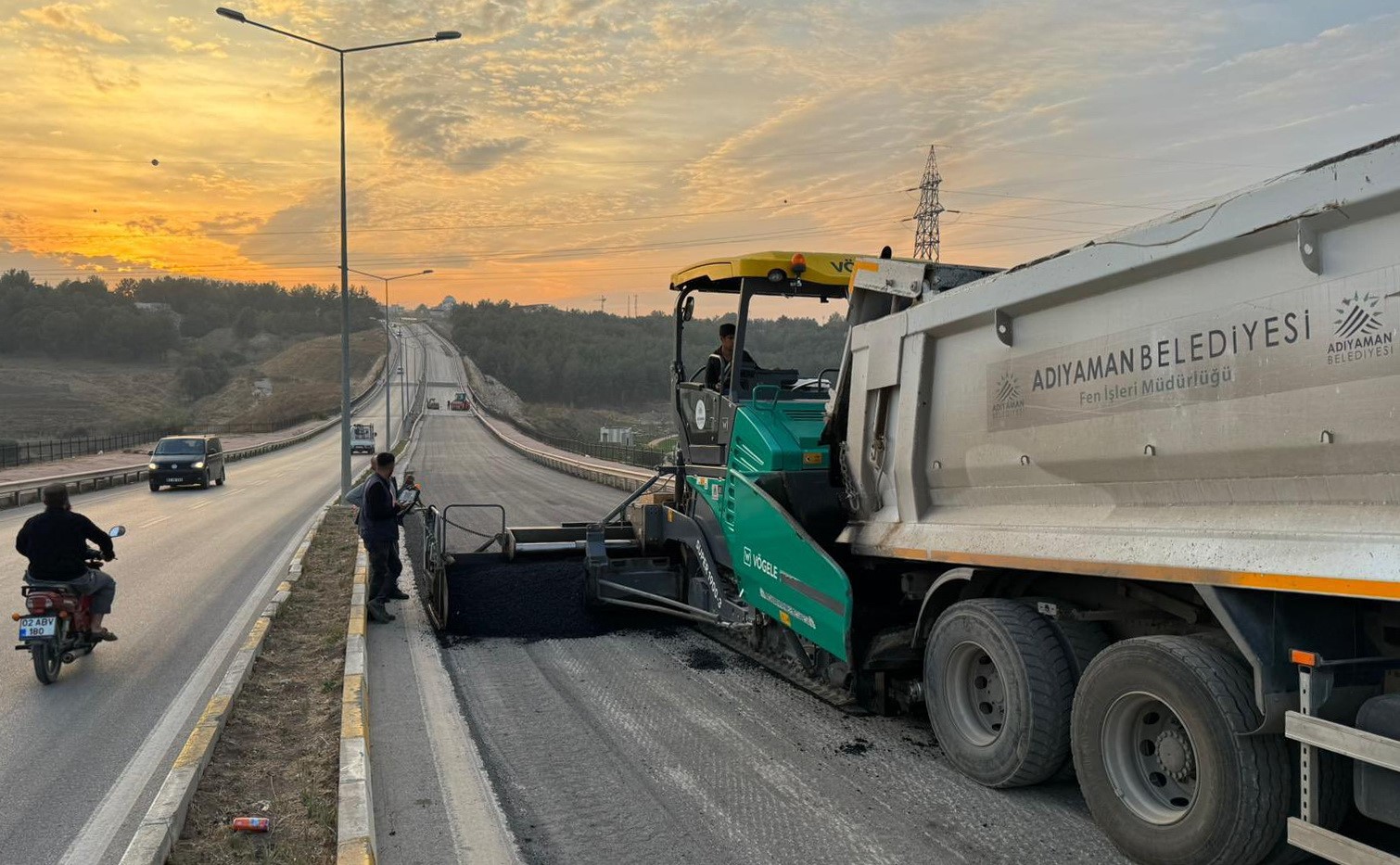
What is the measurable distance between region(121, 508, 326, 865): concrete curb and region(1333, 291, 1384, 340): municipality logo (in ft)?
16.3

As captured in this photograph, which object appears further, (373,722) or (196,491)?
(196,491)

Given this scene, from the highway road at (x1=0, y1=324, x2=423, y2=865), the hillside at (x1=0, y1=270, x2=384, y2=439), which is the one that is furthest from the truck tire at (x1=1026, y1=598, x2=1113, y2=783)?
the hillside at (x1=0, y1=270, x2=384, y2=439)

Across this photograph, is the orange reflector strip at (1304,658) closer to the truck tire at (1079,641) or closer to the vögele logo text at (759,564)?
the truck tire at (1079,641)

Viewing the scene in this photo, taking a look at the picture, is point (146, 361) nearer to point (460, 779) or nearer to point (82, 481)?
point (82, 481)

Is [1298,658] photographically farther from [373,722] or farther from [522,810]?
[373,722]

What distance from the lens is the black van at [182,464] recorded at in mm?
28580

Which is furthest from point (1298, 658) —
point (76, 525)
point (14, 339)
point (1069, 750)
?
point (14, 339)

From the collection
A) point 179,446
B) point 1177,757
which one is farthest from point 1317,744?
point 179,446

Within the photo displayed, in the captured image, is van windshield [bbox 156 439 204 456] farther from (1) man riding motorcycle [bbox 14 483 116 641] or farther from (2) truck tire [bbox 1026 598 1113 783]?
(2) truck tire [bbox 1026 598 1113 783]

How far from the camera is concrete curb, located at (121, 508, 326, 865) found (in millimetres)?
3982

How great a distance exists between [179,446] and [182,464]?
1063 mm

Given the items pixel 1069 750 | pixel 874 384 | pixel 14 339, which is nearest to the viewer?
pixel 1069 750

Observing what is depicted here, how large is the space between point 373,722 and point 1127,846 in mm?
4511

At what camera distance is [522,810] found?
471cm
